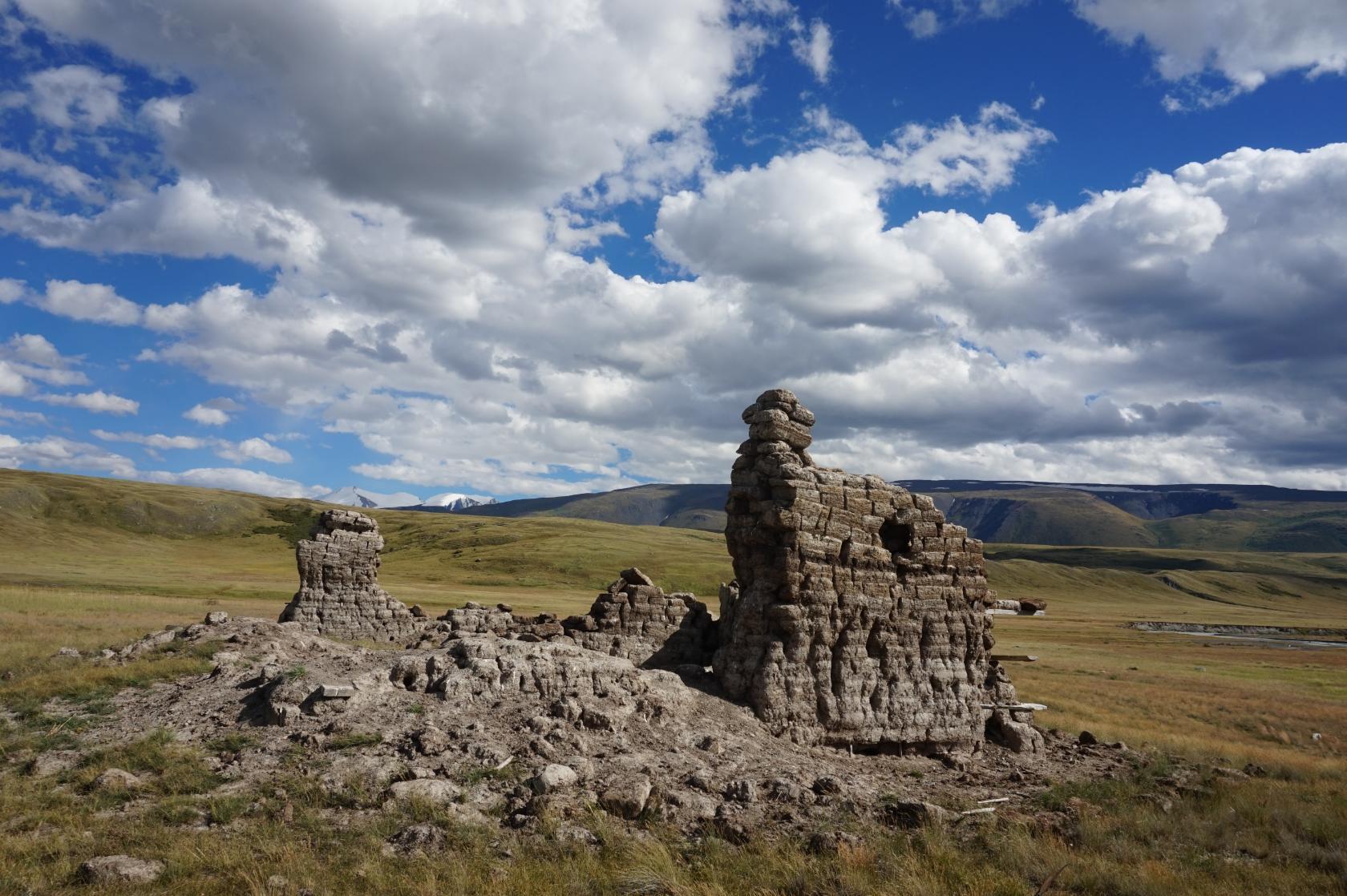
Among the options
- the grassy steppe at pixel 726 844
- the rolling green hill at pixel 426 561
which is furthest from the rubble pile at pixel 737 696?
the rolling green hill at pixel 426 561

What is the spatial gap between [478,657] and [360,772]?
3.90m

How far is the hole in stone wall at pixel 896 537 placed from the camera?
749 inches

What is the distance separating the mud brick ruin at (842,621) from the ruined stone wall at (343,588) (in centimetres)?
1254

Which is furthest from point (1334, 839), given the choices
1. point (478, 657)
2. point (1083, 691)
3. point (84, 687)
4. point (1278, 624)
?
point (1278, 624)

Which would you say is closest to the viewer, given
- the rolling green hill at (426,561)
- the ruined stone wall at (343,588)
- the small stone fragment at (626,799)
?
the small stone fragment at (626,799)

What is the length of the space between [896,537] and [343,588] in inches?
814

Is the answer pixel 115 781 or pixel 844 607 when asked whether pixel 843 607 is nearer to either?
pixel 844 607

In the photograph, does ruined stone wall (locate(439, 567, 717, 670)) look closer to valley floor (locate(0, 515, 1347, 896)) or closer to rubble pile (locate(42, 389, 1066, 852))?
rubble pile (locate(42, 389, 1066, 852))

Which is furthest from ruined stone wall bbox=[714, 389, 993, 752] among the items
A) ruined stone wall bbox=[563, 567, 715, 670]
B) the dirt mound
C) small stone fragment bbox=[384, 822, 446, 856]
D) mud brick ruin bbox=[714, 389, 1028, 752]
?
small stone fragment bbox=[384, 822, 446, 856]

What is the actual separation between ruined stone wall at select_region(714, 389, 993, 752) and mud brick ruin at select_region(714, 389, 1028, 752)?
0.09 feet

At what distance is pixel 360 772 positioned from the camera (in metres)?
12.0

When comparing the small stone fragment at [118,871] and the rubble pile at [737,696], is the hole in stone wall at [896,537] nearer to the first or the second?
the rubble pile at [737,696]

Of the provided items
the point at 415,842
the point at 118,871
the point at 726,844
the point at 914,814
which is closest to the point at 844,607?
the point at 914,814

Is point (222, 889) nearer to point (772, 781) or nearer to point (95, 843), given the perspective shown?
point (95, 843)
